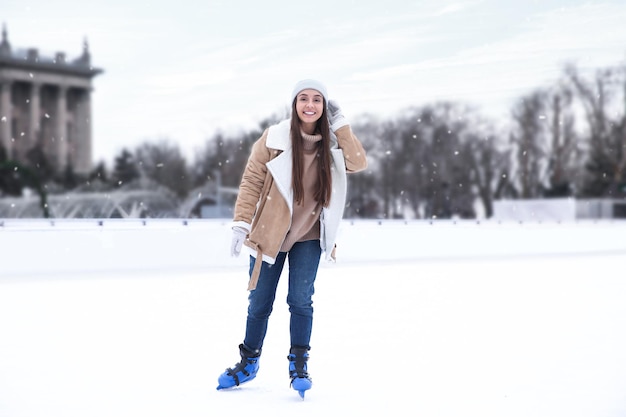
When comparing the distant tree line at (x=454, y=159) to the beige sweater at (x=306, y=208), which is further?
the distant tree line at (x=454, y=159)

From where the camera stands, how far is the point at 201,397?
3.23m

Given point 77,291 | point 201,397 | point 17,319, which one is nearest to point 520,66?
point 77,291

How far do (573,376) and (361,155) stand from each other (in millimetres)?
1407

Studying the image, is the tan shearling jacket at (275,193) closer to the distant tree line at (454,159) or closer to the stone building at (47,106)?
the distant tree line at (454,159)

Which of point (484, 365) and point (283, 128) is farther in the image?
point (484, 365)

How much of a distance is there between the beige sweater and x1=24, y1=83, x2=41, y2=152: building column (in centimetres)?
2725

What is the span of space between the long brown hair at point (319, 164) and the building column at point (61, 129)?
25051 millimetres

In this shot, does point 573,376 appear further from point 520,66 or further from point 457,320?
point 520,66

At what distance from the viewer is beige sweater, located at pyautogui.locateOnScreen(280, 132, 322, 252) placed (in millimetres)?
3312

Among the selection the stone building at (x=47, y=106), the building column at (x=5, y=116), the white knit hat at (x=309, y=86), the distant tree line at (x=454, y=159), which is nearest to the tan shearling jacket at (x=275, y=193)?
the white knit hat at (x=309, y=86)

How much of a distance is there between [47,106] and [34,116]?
6.17ft

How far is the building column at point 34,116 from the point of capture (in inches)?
1163

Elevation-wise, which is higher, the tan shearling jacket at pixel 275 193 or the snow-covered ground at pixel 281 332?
the tan shearling jacket at pixel 275 193

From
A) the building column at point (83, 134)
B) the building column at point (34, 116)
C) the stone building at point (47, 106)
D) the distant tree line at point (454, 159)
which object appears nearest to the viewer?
the distant tree line at point (454, 159)
